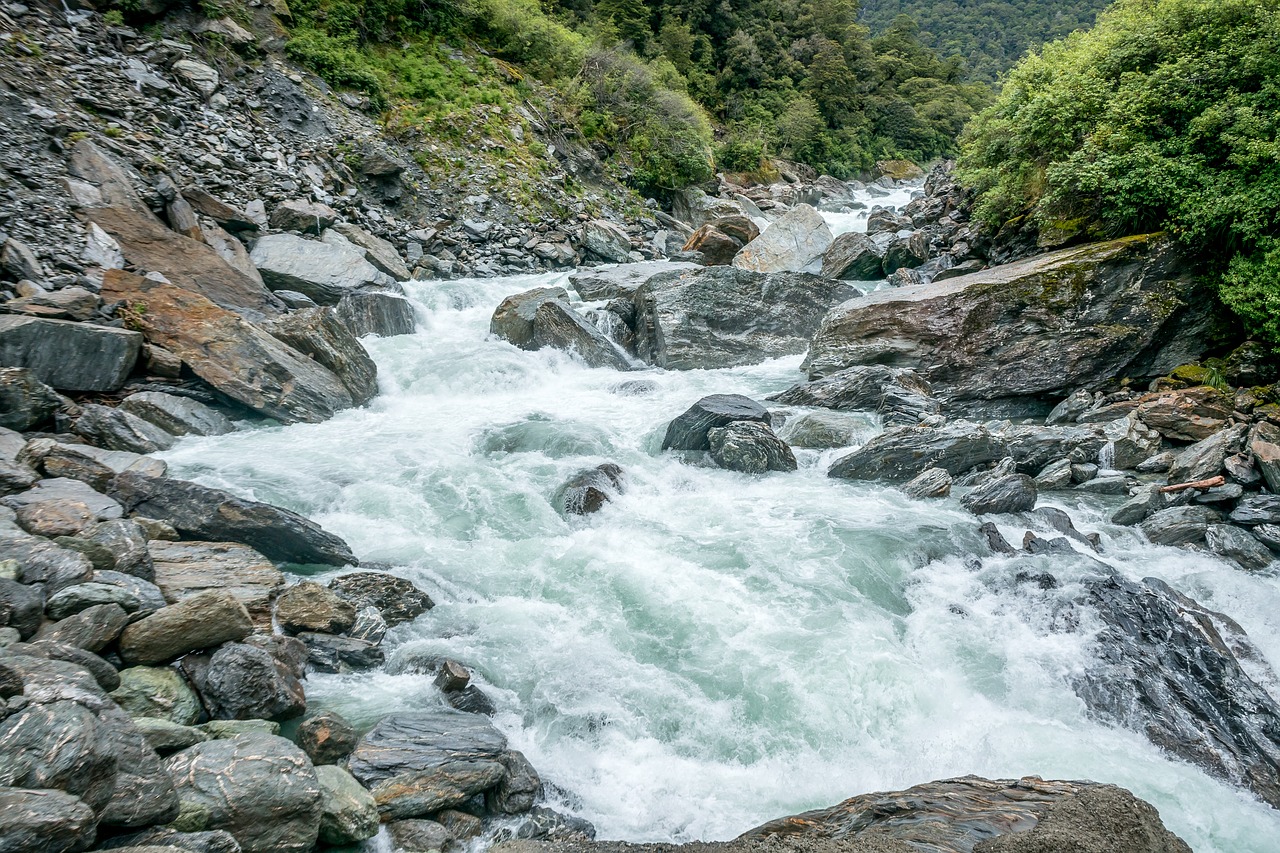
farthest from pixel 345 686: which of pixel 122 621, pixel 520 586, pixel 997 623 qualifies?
pixel 997 623

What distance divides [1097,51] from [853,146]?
35.7m

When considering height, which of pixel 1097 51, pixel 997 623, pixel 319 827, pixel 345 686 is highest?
pixel 1097 51

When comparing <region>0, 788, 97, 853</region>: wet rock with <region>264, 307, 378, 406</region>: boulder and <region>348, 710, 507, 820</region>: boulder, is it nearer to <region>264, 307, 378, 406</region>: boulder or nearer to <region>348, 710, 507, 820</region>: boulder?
<region>348, 710, 507, 820</region>: boulder

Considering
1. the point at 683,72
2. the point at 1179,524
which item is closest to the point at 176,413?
the point at 1179,524

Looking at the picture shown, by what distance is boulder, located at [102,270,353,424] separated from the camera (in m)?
10.0

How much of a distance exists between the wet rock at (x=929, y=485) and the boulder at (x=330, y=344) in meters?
9.03

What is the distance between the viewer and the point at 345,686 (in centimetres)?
532

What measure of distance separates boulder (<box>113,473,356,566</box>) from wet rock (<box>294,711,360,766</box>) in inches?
102

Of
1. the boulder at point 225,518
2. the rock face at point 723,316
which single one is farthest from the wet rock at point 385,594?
the rock face at point 723,316

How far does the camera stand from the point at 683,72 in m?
39.6

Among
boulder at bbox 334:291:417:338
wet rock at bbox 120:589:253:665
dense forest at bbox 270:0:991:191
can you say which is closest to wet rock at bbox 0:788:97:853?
wet rock at bbox 120:589:253:665

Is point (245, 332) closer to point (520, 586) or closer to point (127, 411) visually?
point (127, 411)

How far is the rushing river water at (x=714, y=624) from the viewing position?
16.4 ft

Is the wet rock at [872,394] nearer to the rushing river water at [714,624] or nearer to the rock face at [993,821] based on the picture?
the rushing river water at [714,624]
